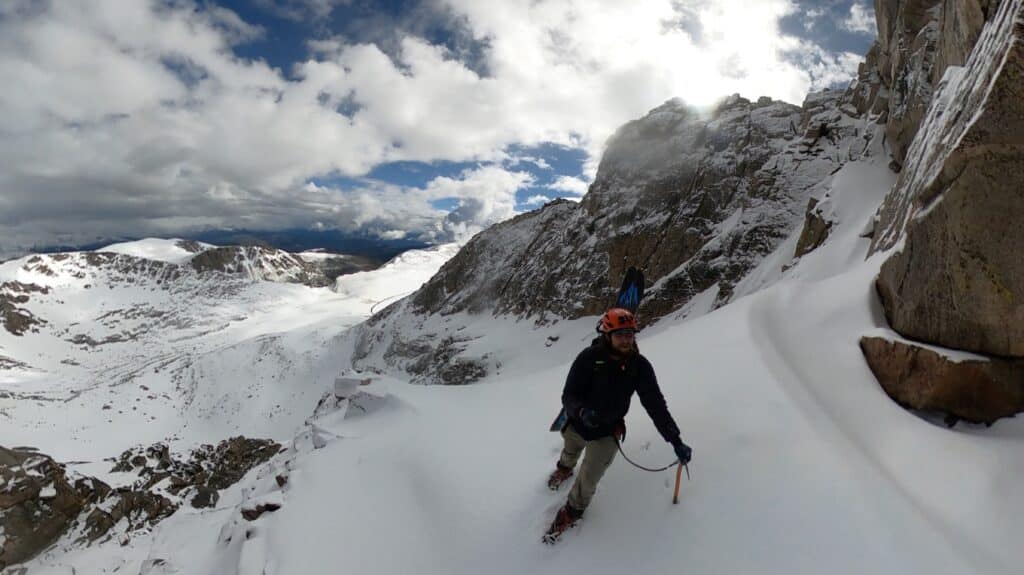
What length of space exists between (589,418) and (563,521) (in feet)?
5.46

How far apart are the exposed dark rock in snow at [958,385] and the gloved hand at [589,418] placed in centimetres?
454

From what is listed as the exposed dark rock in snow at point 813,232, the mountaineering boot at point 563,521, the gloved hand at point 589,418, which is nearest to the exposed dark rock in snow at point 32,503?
the mountaineering boot at point 563,521

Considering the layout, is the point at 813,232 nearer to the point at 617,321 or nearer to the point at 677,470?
the point at 677,470

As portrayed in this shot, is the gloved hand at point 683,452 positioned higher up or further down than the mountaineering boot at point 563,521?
higher up

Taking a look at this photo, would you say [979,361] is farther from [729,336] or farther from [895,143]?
[895,143]

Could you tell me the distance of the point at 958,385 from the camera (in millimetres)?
5574

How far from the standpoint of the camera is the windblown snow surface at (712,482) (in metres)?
4.50

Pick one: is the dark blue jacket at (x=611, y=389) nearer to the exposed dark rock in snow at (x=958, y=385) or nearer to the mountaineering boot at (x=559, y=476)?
the mountaineering boot at (x=559, y=476)

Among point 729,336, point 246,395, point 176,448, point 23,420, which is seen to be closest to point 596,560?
point 729,336

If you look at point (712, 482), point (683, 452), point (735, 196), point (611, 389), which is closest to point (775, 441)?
point (712, 482)

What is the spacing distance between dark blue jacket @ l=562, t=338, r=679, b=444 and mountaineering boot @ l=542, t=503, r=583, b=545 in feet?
3.98

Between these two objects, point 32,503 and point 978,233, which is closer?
point 978,233

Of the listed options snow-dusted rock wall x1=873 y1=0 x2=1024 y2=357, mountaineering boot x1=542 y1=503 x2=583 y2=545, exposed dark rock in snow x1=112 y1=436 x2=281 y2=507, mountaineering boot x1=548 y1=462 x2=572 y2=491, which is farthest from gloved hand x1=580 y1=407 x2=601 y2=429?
exposed dark rock in snow x1=112 y1=436 x2=281 y2=507

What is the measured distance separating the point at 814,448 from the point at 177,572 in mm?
16449
